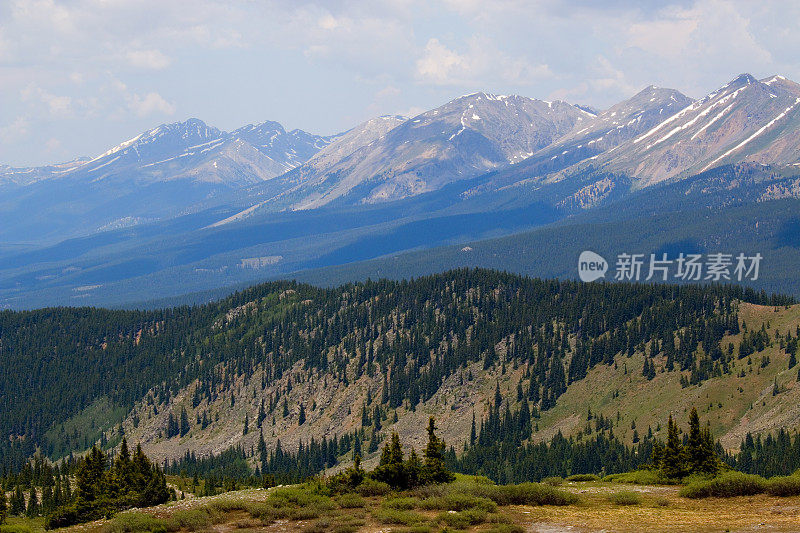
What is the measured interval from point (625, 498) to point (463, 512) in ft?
47.2

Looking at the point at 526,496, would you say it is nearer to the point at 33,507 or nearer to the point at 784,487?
the point at 784,487

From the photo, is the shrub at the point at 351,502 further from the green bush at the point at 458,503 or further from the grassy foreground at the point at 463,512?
the green bush at the point at 458,503

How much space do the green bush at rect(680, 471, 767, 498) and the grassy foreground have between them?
80 cm

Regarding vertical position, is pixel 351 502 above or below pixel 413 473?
below

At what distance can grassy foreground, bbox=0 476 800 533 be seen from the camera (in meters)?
58.8

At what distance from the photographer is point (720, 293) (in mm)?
197375

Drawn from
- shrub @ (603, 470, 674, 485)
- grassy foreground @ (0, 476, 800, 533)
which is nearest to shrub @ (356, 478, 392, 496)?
grassy foreground @ (0, 476, 800, 533)

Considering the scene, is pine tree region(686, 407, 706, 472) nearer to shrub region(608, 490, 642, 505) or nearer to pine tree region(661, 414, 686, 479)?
pine tree region(661, 414, 686, 479)

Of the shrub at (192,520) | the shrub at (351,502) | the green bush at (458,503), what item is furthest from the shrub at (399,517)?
the shrub at (192,520)

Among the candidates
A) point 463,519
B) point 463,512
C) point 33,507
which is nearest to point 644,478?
point 463,512

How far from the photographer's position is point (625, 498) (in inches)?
2645

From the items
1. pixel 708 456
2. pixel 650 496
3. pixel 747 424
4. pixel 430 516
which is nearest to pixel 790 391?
pixel 747 424

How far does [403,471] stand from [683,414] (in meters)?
98.9

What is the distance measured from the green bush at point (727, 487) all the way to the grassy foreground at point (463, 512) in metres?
0.80
